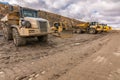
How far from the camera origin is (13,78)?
12.8ft

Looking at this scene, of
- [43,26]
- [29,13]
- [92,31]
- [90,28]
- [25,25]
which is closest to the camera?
[25,25]

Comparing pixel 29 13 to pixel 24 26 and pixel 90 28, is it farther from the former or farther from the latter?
pixel 90 28

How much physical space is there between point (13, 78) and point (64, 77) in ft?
Result: 4.52

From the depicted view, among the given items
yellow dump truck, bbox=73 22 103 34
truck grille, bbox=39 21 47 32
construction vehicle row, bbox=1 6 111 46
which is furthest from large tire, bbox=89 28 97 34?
truck grille, bbox=39 21 47 32

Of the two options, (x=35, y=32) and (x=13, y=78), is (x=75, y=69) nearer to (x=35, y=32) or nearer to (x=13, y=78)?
(x=13, y=78)

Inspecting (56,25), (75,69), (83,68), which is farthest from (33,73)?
(56,25)

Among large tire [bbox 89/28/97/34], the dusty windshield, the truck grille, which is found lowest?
large tire [bbox 89/28/97/34]

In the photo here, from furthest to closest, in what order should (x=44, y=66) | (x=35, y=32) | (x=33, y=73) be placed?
(x=35, y=32), (x=44, y=66), (x=33, y=73)

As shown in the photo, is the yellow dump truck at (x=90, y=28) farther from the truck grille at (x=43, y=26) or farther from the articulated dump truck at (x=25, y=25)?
the truck grille at (x=43, y=26)

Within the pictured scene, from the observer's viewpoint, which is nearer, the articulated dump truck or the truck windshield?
the articulated dump truck

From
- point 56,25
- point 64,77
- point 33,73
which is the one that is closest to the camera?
point 64,77

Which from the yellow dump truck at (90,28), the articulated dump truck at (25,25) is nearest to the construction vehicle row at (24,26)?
the articulated dump truck at (25,25)

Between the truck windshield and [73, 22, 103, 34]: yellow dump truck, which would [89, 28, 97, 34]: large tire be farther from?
the truck windshield

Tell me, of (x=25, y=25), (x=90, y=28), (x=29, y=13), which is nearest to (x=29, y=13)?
(x=29, y=13)
